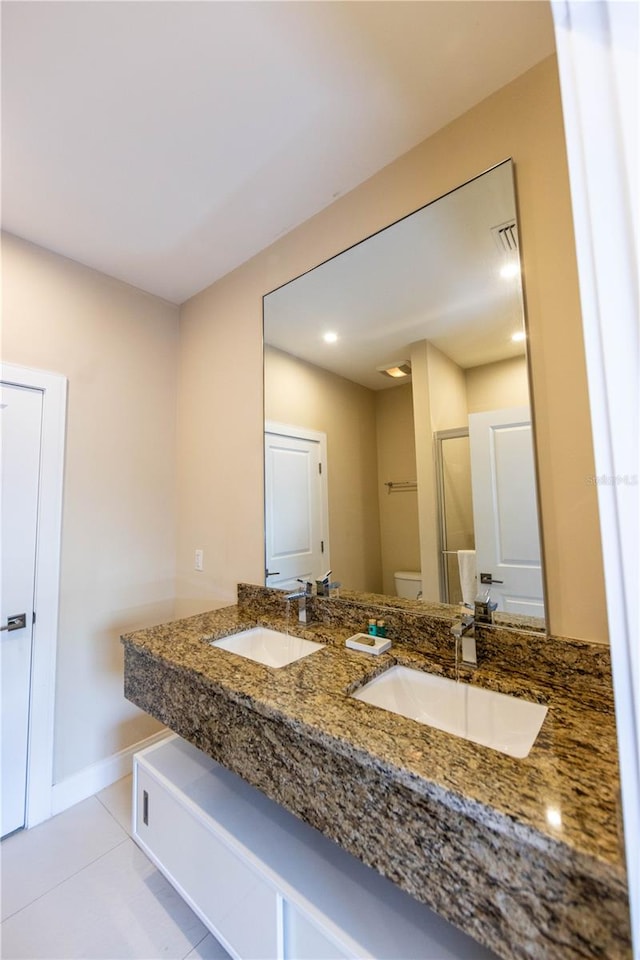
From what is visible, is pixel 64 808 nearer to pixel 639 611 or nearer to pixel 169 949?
pixel 169 949

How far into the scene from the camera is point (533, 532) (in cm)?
117

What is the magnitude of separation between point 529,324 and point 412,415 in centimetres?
48

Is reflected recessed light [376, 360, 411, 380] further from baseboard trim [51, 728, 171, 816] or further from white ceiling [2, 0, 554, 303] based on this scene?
baseboard trim [51, 728, 171, 816]

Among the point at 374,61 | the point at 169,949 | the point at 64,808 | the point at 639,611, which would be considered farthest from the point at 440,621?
the point at 64,808

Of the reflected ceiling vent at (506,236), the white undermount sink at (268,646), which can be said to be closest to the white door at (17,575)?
the white undermount sink at (268,646)

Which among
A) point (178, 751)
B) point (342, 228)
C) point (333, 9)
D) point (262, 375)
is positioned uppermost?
point (333, 9)

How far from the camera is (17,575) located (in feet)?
5.80

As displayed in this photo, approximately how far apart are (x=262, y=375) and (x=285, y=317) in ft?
0.99

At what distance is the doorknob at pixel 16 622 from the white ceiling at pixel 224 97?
1799mm

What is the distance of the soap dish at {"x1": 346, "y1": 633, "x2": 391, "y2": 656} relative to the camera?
132 centimetres

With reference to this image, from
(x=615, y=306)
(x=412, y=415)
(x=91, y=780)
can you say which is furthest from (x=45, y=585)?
(x=615, y=306)

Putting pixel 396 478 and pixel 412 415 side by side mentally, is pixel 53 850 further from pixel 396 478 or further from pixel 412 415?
pixel 412 415

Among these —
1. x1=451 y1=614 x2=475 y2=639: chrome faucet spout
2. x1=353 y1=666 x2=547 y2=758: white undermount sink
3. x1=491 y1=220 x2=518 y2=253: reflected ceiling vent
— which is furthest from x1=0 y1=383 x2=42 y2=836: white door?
x1=491 y1=220 x2=518 y2=253: reflected ceiling vent

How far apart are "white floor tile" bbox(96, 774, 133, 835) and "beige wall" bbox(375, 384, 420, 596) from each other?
165cm
